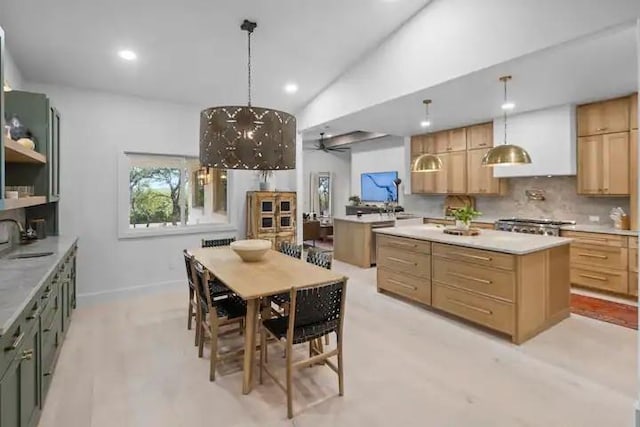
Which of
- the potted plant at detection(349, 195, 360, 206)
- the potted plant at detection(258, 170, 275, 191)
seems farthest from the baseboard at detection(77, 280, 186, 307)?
the potted plant at detection(349, 195, 360, 206)

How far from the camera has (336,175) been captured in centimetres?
1155

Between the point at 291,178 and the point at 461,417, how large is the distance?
4.53 meters

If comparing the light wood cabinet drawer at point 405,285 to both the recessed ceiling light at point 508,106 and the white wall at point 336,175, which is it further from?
the white wall at point 336,175

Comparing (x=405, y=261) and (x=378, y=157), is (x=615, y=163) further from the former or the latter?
(x=378, y=157)

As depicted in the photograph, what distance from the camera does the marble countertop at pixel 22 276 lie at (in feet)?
5.24

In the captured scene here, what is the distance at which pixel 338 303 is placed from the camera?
2.46 metres

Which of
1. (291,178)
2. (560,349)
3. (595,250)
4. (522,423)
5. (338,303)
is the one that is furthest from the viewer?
(291,178)

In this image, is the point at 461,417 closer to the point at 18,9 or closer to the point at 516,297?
the point at 516,297

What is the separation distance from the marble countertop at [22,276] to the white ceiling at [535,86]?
3.69 metres

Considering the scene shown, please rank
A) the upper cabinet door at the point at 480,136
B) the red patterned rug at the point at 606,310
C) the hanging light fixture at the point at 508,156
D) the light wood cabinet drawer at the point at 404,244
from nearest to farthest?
the hanging light fixture at the point at 508,156
the red patterned rug at the point at 606,310
the light wood cabinet drawer at the point at 404,244
the upper cabinet door at the point at 480,136

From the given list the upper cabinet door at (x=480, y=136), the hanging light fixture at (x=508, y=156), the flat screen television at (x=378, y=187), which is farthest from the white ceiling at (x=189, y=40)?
the flat screen television at (x=378, y=187)

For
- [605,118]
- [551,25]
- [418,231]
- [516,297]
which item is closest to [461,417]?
[516,297]

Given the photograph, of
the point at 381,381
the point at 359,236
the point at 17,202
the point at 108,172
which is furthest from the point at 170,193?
the point at 381,381

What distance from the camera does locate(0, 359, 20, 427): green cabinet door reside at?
1438 millimetres
